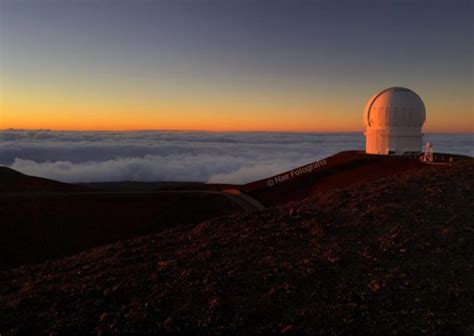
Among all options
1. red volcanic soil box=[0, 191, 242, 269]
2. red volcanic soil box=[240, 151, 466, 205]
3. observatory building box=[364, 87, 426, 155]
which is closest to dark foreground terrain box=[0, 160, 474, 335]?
red volcanic soil box=[0, 191, 242, 269]

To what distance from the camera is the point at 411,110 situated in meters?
27.6

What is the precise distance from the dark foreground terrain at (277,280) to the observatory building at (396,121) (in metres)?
19.3

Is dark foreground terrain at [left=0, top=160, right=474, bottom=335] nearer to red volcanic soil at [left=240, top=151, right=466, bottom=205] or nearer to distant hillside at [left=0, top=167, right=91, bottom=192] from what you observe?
red volcanic soil at [left=240, top=151, right=466, bottom=205]

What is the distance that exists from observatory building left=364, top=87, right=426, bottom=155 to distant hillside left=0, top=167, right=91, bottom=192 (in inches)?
893

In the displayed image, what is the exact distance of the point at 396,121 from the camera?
27609 mm

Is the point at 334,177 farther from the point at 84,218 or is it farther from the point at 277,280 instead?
the point at 277,280

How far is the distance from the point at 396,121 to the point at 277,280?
81.7 ft

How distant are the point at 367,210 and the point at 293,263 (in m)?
3.93

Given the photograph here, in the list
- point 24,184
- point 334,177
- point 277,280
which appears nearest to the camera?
point 277,280

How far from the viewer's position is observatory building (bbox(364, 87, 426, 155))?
27562mm

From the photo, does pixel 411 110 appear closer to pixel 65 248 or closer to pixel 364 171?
pixel 364 171

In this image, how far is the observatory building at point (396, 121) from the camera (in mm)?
27562

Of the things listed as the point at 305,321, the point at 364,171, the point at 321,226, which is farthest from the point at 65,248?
the point at 364,171

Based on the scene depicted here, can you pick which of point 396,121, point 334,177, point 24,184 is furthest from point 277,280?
point 24,184
